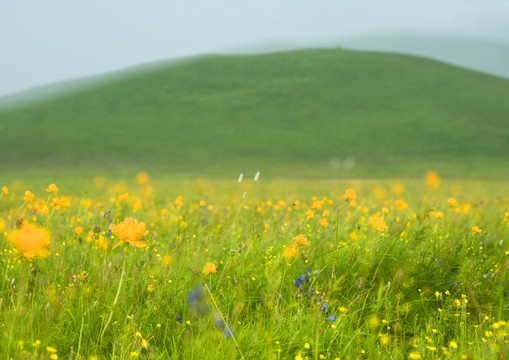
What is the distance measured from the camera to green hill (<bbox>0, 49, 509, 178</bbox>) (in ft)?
133

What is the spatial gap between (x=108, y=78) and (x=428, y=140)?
43.4 meters

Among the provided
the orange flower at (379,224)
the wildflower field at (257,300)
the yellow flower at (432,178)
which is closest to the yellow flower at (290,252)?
the wildflower field at (257,300)

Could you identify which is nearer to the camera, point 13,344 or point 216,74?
point 13,344

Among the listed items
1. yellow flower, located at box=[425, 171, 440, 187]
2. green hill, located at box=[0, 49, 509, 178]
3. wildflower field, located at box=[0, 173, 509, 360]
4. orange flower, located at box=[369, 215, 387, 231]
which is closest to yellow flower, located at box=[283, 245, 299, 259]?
wildflower field, located at box=[0, 173, 509, 360]

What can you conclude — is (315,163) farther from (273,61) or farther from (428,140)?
(273,61)

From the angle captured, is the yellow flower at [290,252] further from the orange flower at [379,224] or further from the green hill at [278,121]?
the green hill at [278,121]

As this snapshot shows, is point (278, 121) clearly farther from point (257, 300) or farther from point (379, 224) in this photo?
point (257, 300)

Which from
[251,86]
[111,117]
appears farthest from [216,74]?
[111,117]

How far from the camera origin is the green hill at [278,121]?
4056cm

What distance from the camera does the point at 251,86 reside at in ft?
198

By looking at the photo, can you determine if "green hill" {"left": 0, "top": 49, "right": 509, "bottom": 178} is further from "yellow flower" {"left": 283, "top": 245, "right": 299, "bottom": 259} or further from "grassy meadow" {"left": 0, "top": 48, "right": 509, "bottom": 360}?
"yellow flower" {"left": 283, "top": 245, "right": 299, "bottom": 259}

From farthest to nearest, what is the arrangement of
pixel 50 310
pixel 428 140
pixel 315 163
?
pixel 428 140
pixel 315 163
pixel 50 310

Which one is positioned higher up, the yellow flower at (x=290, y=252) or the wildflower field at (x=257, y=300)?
the yellow flower at (x=290, y=252)

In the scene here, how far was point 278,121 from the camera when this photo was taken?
5238 centimetres
